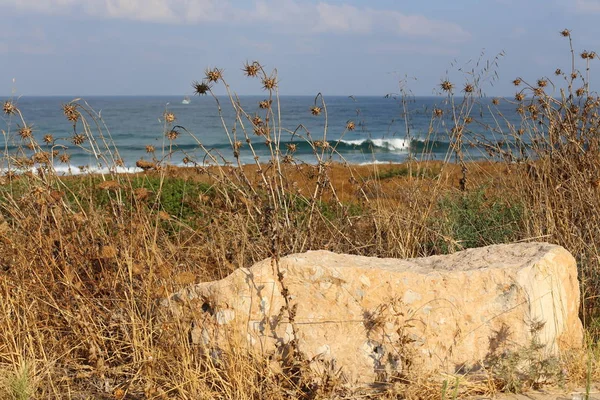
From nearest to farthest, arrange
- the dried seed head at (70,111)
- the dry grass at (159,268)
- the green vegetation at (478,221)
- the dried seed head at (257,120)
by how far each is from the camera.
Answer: the dry grass at (159,268), the dried seed head at (70,111), the dried seed head at (257,120), the green vegetation at (478,221)

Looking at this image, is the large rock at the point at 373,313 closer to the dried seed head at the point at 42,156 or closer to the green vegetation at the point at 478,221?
the dried seed head at the point at 42,156

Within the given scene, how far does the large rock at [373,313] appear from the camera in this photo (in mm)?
3457

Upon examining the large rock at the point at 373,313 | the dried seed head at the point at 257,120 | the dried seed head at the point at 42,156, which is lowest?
the large rock at the point at 373,313

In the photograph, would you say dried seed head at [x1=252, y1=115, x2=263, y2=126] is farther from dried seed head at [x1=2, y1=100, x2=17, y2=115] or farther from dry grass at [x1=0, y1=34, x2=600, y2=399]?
dried seed head at [x1=2, y1=100, x2=17, y2=115]

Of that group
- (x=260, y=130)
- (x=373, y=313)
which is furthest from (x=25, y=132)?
(x=373, y=313)

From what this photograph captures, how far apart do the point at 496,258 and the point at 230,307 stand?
156cm

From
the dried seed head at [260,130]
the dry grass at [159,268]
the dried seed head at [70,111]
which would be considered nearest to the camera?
the dry grass at [159,268]

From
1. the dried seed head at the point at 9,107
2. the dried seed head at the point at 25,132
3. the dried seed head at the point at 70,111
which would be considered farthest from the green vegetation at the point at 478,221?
the dried seed head at the point at 9,107

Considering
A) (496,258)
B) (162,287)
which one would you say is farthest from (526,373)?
(162,287)

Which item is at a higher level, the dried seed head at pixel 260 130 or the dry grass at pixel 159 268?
the dried seed head at pixel 260 130

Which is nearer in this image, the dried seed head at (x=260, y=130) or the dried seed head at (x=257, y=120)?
the dried seed head at (x=260, y=130)

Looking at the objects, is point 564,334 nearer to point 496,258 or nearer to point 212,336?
point 496,258

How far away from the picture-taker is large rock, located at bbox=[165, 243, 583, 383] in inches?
136

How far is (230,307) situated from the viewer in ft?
11.4
